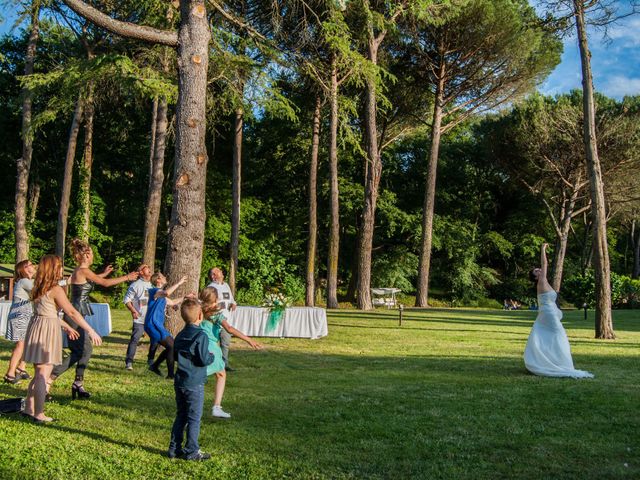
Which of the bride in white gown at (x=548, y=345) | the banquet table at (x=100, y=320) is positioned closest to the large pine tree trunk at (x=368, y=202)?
the banquet table at (x=100, y=320)

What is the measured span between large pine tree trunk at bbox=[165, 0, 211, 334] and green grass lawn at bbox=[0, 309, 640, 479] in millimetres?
1681

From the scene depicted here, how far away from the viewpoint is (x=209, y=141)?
105 feet

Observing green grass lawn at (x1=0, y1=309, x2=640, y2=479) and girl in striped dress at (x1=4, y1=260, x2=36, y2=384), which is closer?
green grass lawn at (x1=0, y1=309, x2=640, y2=479)

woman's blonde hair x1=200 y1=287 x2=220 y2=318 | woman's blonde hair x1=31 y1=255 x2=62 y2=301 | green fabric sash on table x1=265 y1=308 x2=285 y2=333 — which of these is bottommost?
green fabric sash on table x1=265 y1=308 x2=285 y2=333

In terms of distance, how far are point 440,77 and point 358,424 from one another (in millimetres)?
24409

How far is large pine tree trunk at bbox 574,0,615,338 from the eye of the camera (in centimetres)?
1460

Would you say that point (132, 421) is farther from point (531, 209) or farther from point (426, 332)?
point (531, 209)

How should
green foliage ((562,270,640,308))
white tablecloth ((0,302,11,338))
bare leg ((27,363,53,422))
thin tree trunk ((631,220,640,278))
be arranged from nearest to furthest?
1. bare leg ((27,363,53,422))
2. white tablecloth ((0,302,11,338))
3. green foliage ((562,270,640,308))
4. thin tree trunk ((631,220,640,278))

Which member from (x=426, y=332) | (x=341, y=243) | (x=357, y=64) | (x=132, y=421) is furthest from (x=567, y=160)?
(x=132, y=421)

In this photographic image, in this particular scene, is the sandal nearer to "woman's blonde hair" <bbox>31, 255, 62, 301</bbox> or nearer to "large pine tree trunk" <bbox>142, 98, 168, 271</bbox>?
"woman's blonde hair" <bbox>31, 255, 62, 301</bbox>

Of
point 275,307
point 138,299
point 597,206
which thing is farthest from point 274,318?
point 597,206

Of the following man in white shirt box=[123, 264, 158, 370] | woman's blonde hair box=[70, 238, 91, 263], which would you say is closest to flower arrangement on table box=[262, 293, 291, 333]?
man in white shirt box=[123, 264, 158, 370]

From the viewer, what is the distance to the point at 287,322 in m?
14.2

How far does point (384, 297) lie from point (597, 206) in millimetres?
20203
